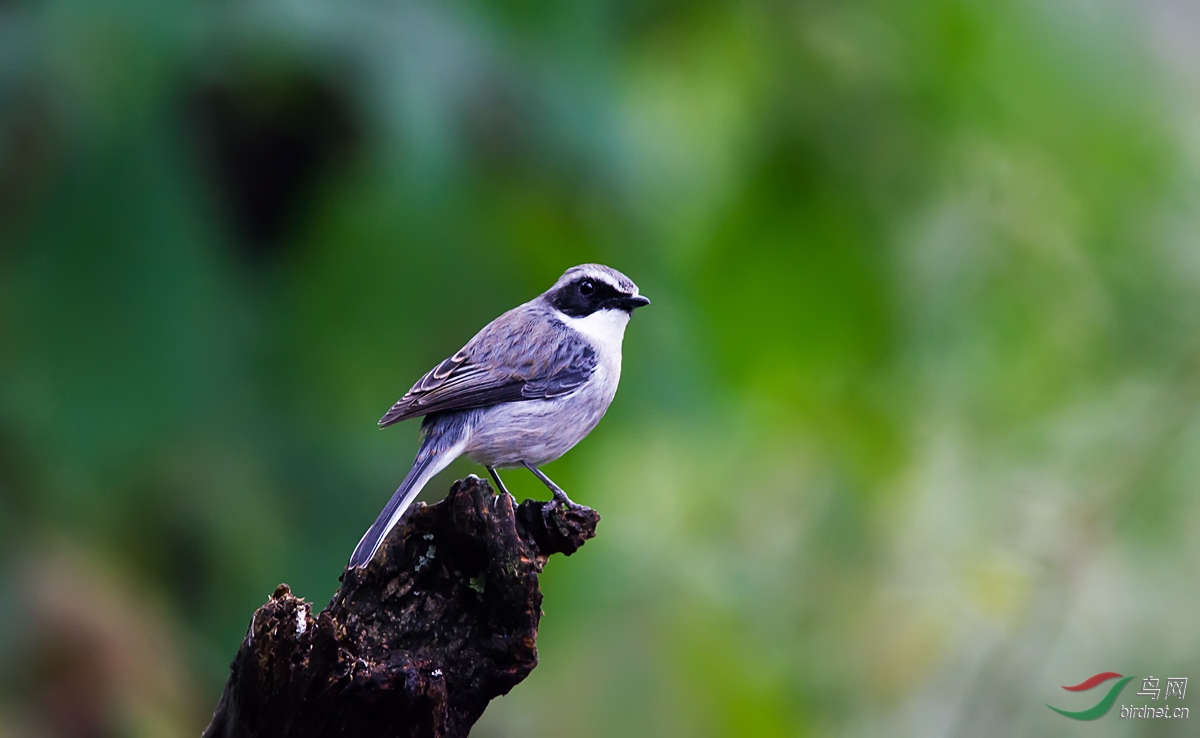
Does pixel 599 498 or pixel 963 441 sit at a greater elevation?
pixel 963 441

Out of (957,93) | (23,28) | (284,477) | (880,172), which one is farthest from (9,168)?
(957,93)

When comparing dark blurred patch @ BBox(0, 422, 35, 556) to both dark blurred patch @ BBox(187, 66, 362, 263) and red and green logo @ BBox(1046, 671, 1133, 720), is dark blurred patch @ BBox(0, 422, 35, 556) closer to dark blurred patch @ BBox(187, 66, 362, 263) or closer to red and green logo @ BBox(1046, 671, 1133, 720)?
dark blurred patch @ BBox(187, 66, 362, 263)

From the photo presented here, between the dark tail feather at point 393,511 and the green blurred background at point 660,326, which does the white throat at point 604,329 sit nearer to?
the green blurred background at point 660,326

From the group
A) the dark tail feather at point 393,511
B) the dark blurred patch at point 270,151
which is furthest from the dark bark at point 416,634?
the dark blurred patch at point 270,151

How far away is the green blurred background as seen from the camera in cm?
551

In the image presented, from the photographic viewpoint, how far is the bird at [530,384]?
4.93 metres

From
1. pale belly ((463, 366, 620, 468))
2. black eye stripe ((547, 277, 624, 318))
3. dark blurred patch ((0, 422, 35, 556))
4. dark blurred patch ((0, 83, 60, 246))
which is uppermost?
black eye stripe ((547, 277, 624, 318))

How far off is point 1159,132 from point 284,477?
5287 mm

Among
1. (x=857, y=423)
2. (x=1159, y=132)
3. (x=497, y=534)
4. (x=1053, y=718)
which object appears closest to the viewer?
(x=497, y=534)

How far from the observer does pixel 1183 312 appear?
6633mm

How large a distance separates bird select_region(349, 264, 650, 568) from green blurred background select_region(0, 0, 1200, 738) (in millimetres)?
615

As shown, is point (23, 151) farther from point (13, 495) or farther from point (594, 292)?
point (594, 292)

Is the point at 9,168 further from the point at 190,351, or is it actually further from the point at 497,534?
the point at 497,534

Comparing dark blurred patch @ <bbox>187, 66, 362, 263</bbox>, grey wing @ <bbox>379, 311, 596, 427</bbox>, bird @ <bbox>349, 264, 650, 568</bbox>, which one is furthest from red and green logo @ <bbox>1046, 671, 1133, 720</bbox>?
dark blurred patch @ <bbox>187, 66, 362, 263</bbox>
